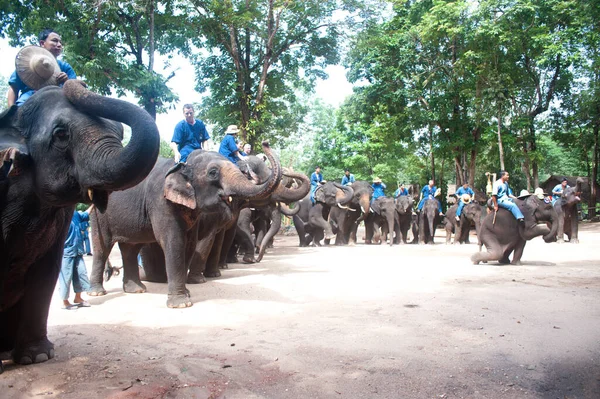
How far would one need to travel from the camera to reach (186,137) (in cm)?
848

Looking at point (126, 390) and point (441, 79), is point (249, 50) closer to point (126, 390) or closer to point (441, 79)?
point (441, 79)

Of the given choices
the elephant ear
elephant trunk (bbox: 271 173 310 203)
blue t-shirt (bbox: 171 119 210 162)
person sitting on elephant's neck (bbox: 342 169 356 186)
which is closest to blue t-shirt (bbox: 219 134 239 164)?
blue t-shirt (bbox: 171 119 210 162)

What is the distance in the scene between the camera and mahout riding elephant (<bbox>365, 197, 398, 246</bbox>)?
63.6 feet

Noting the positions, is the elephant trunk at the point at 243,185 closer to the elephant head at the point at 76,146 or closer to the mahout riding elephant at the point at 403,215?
the elephant head at the point at 76,146

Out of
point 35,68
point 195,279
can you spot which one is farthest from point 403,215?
point 35,68

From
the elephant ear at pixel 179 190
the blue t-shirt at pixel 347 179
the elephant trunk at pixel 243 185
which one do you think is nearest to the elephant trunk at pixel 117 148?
the elephant ear at pixel 179 190

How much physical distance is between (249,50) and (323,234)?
411 inches

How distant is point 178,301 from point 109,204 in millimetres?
2041

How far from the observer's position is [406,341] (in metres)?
4.74

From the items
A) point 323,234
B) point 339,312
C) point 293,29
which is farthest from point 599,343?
point 293,29

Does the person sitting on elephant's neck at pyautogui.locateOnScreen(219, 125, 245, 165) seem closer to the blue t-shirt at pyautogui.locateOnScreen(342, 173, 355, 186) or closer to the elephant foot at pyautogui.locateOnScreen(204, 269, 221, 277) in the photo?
the elephant foot at pyautogui.locateOnScreen(204, 269, 221, 277)

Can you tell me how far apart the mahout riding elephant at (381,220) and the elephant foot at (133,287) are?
12.1 m

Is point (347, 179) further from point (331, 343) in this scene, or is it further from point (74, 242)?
point (331, 343)

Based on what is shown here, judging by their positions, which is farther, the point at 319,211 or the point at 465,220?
the point at 319,211
